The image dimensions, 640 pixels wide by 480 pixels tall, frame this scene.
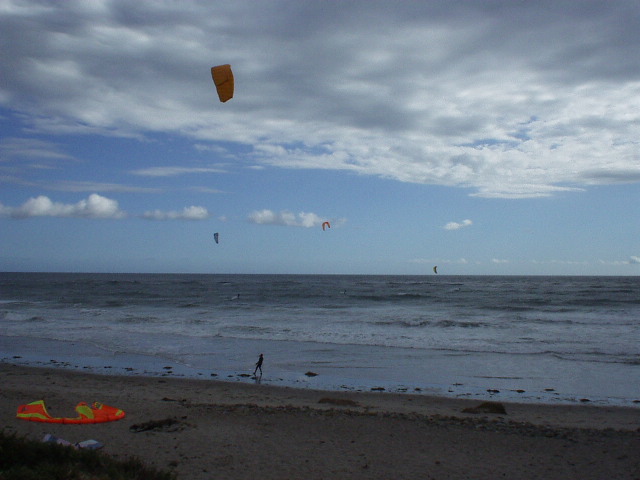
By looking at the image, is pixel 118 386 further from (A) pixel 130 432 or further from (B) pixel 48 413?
(A) pixel 130 432

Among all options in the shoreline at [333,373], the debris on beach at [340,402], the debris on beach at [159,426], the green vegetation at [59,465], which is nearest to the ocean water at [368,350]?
the shoreline at [333,373]

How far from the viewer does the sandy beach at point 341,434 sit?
657cm

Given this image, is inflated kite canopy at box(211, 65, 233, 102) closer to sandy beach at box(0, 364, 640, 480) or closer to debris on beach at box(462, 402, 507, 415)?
sandy beach at box(0, 364, 640, 480)

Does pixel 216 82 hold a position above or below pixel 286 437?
above

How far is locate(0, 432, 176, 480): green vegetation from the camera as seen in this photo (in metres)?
4.44

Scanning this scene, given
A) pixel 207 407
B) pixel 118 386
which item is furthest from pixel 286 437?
pixel 118 386

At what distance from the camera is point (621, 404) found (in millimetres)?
10602

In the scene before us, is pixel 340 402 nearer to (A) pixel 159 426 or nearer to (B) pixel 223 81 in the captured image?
(A) pixel 159 426

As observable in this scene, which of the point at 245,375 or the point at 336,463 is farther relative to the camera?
the point at 245,375

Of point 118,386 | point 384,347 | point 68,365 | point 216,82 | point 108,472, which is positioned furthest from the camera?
point 384,347

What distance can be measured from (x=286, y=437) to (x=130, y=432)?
7.85 ft

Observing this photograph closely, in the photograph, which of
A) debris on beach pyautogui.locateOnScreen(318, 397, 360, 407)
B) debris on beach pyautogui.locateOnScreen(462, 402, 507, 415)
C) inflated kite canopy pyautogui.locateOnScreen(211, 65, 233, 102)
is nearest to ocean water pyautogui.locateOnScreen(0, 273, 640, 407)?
debris on beach pyautogui.locateOnScreen(462, 402, 507, 415)

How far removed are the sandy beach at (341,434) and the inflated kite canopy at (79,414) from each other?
0.14 metres

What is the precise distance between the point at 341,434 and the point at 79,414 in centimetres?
451
